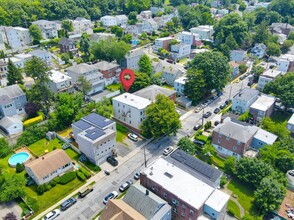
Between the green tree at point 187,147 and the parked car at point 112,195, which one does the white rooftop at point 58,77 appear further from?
the green tree at point 187,147

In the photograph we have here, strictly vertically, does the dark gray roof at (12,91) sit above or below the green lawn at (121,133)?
above

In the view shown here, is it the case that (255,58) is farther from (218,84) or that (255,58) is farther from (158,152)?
(158,152)

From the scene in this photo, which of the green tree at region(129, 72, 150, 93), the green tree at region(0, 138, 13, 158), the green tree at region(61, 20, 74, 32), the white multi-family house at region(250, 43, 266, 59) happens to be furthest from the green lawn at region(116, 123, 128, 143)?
the green tree at region(61, 20, 74, 32)

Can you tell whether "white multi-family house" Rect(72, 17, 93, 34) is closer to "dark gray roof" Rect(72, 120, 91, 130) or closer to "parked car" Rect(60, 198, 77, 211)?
"dark gray roof" Rect(72, 120, 91, 130)

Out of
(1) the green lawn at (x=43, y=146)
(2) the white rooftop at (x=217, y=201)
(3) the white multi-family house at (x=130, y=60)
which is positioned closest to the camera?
(2) the white rooftop at (x=217, y=201)

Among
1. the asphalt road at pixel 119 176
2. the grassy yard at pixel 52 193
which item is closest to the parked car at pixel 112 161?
the asphalt road at pixel 119 176
